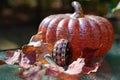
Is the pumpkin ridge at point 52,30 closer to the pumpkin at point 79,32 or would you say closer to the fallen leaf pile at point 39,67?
the pumpkin at point 79,32

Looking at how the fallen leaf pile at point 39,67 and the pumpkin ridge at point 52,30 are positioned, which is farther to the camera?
the pumpkin ridge at point 52,30

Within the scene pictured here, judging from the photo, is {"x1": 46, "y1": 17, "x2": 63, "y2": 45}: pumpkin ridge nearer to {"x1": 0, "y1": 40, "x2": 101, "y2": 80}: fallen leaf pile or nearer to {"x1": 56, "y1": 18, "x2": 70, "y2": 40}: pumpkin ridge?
{"x1": 56, "y1": 18, "x2": 70, "y2": 40}: pumpkin ridge

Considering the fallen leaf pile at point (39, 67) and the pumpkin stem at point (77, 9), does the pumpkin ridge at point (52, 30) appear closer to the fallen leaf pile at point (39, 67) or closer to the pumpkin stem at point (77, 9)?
the pumpkin stem at point (77, 9)

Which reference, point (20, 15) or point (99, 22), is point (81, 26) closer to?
point (99, 22)

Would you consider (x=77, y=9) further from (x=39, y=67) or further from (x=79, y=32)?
(x=39, y=67)

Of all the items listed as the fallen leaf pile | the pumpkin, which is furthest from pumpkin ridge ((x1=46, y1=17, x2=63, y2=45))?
the fallen leaf pile

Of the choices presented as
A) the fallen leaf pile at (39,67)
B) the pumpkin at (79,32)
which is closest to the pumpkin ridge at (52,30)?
the pumpkin at (79,32)

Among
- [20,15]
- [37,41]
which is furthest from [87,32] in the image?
[20,15]

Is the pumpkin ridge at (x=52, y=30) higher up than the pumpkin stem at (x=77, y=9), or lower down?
lower down

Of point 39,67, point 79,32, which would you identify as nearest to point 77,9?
point 79,32
